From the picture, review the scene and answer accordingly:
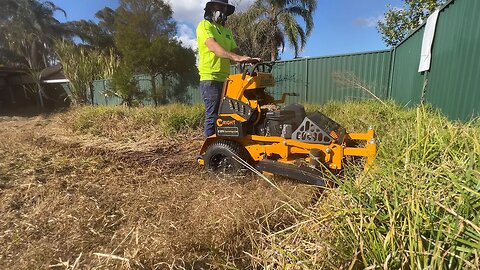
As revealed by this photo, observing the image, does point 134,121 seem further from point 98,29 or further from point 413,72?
point 98,29

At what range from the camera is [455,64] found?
3490 mm

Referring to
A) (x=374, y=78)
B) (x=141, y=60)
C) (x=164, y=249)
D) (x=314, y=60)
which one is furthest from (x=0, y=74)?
(x=164, y=249)

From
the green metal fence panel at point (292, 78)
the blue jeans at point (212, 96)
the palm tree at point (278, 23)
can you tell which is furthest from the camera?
the palm tree at point (278, 23)

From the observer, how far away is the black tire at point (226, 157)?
3129 mm

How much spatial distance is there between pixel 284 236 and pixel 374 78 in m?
7.47

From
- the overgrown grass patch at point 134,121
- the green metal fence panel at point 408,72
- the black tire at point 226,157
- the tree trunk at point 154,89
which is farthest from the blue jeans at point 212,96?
the tree trunk at point 154,89

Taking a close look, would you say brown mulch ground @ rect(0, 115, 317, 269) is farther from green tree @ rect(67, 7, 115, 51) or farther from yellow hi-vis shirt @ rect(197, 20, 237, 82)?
green tree @ rect(67, 7, 115, 51)

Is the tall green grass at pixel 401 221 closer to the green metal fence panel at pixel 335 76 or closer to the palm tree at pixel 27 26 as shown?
the green metal fence panel at pixel 335 76

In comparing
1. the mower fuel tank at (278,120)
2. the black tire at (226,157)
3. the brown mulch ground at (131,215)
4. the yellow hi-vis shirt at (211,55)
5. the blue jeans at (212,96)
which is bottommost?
the brown mulch ground at (131,215)

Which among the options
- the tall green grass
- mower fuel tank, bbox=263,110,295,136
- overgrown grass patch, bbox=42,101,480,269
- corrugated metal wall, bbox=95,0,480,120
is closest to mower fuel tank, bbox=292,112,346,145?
mower fuel tank, bbox=263,110,295,136

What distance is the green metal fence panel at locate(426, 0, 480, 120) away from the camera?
304 centimetres

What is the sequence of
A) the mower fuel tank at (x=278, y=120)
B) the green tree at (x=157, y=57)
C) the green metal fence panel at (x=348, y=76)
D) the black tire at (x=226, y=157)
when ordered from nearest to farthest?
the mower fuel tank at (x=278, y=120), the black tire at (x=226, y=157), the green metal fence panel at (x=348, y=76), the green tree at (x=157, y=57)

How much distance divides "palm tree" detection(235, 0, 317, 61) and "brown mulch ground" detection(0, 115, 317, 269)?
52.2 feet

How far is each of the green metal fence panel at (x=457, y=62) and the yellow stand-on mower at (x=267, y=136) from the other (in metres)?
1.30
